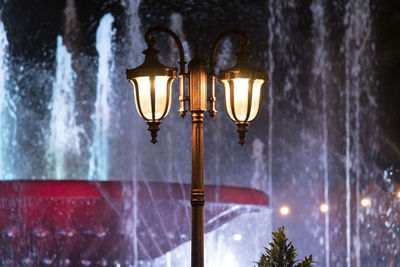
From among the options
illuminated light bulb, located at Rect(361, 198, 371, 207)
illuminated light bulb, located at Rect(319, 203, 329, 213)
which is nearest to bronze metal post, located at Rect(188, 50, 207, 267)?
illuminated light bulb, located at Rect(319, 203, 329, 213)

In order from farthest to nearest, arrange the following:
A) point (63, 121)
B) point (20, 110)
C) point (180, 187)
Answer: point (20, 110), point (63, 121), point (180, 187)

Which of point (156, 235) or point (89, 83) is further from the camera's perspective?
point (89, 83)

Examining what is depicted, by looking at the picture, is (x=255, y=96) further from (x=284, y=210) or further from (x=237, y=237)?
(x=284, y=210)

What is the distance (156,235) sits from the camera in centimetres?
1234

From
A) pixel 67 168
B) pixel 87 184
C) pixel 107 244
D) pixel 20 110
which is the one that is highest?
pixel 20 110

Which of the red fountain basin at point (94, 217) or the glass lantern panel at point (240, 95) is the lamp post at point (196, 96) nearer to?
the glass lantern panel at point (240, 95)

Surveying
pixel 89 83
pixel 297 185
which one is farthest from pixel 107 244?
pixel 297 185

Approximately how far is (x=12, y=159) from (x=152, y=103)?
20.1 metres

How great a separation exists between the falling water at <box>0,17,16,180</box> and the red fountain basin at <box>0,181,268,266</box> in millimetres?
10136

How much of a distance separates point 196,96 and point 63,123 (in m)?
16.1

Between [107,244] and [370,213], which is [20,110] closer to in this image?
[107,244]

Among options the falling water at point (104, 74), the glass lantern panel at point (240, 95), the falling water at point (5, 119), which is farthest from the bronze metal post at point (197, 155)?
the falling water at point (5, 119)

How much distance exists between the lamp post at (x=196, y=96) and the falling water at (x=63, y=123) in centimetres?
1562

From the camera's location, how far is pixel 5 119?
22562 mm
